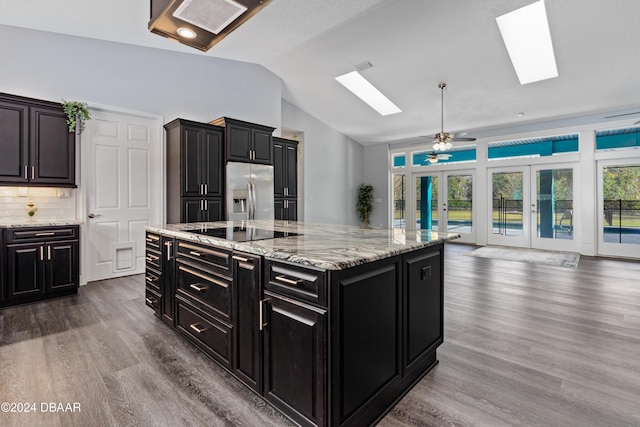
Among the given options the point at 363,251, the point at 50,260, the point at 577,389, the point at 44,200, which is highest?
the point at 44,200

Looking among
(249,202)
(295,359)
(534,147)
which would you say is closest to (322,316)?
(295,359)

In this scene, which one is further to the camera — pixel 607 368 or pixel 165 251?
pixel 165 251

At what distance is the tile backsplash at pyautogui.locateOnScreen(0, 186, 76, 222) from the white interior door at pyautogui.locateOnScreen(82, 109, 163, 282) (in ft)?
0.64

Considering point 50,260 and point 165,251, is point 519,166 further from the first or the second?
point 50,260

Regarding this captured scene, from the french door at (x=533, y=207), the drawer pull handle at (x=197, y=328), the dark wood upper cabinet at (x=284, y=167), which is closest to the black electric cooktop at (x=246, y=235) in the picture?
the drawer pull handle at (x=197, y=328)

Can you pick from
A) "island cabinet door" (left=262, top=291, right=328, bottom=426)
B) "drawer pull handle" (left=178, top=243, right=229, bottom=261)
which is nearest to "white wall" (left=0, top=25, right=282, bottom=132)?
"drawer pull handle" (left=178, top=243, right=229, bottom=261)

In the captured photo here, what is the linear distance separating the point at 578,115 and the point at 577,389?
Result: 6.58 m

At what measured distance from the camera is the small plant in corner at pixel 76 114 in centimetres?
378

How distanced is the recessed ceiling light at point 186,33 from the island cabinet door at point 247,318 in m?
1.16

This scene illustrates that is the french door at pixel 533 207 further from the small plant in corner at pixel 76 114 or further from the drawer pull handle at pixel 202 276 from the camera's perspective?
the small plant in corner at pixel 76 114

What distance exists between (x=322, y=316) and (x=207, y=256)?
3.50 ft

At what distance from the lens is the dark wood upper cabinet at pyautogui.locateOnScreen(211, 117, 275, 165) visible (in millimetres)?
4949

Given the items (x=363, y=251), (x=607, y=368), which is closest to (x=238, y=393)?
(x=363, y=251)

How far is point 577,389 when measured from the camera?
187 centimetres
